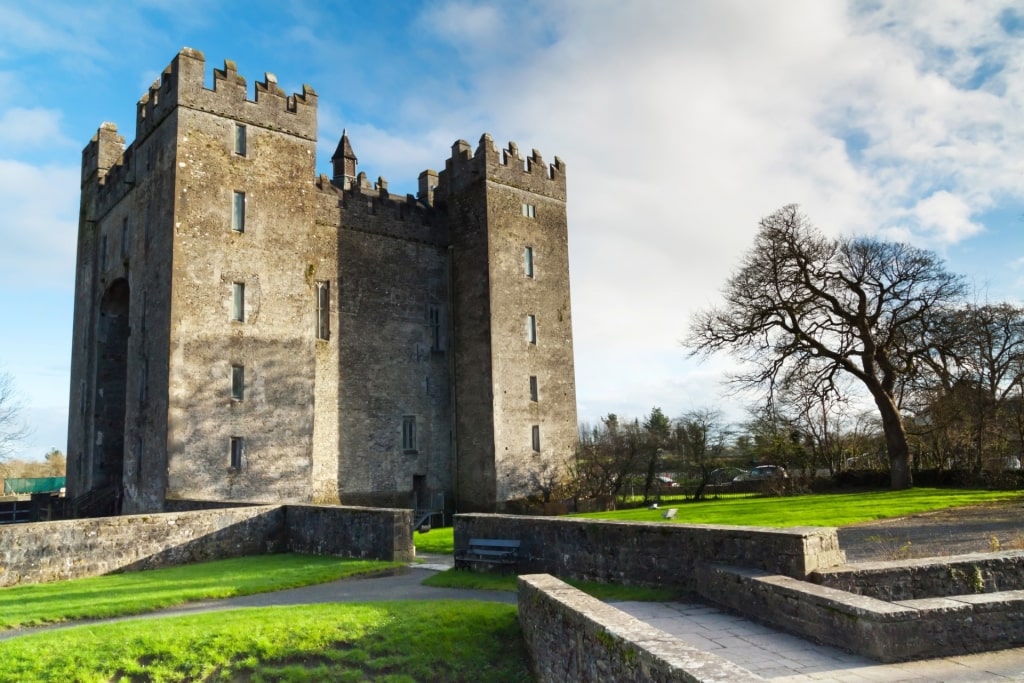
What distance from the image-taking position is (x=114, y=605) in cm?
1105

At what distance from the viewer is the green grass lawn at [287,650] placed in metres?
8.29

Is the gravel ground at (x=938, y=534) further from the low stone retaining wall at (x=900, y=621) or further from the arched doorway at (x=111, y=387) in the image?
the arched doorway at (x=111, y=387)

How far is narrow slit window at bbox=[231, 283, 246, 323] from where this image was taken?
24031mm

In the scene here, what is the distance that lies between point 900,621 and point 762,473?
2973 cm

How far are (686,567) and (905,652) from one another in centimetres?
341

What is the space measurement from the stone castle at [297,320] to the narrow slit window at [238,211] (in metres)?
0.06

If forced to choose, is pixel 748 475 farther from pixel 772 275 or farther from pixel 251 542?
pixel 251 542

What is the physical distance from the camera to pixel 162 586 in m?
12.5

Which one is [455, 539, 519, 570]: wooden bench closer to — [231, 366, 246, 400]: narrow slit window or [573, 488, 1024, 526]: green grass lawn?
[573, 488, 1024, 526]: green grass lawn

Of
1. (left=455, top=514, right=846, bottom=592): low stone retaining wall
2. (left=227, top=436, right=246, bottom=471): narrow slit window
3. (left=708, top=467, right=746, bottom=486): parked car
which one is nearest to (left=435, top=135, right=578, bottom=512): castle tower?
(left=708, top=467, right=746, bottom=486): parked car

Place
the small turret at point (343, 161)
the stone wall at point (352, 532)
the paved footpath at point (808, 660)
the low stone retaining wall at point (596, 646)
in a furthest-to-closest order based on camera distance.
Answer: the small turret at point (343, 161) → the stone wall at point (352, 532) → the paved footpath at point (808, 660) → the low stone retaining wall at point (596, 646)

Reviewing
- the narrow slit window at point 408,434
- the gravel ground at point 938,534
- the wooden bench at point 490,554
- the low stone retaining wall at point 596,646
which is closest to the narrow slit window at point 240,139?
the narrow slit window at point 408,434

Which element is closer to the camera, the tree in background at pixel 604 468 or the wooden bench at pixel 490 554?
the wooden bench at pixel 490 554

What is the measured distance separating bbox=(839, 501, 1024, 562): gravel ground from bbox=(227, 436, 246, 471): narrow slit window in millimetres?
17160
